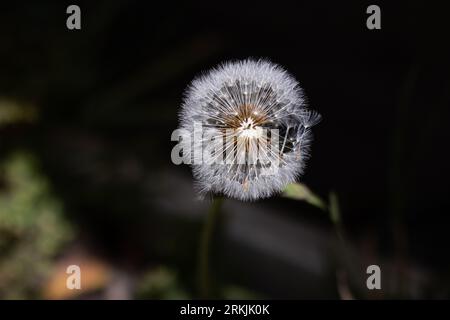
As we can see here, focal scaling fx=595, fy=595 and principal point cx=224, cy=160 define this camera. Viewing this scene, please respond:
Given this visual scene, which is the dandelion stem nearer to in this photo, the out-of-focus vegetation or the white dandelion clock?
the white dandelion clock

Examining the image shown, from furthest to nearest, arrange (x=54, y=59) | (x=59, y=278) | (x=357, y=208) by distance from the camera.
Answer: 1. (x=54, y=59)
2. (x=357, y=208)
3. (x=59, y=278)

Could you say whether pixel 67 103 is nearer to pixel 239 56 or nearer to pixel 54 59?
pixel 54 59

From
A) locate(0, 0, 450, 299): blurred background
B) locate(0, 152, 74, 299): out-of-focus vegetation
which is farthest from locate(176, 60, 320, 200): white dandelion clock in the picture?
locate(0, 152, 74, 299): out-of-focus vegetation

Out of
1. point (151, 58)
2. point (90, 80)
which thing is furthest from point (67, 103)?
point (151, 58)

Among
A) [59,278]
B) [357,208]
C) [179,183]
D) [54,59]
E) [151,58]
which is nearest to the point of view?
[59,278]

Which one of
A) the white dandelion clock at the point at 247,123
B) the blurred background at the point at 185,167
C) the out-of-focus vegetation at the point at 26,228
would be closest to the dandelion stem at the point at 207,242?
the white dandelion clock at the point at 247,123

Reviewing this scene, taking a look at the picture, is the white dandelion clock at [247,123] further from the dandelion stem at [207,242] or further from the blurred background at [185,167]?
the blurred background at [185,167]
